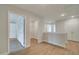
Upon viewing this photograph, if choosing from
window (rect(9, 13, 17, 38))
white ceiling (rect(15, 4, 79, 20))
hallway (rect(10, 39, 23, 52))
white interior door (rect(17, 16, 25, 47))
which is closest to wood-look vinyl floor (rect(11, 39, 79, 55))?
hallway (rect(10, 39, 23, 52))

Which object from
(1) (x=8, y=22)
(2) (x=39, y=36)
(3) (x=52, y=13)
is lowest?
(2) (x=39, y=36)

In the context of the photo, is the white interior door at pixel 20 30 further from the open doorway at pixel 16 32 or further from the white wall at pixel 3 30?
the white wall at pixel 3 30

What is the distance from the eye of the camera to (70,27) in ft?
7.47

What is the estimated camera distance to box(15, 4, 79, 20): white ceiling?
2189mm

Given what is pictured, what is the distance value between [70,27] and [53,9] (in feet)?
1.78

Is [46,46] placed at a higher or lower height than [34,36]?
lower

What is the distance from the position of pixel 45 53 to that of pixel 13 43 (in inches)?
28.8

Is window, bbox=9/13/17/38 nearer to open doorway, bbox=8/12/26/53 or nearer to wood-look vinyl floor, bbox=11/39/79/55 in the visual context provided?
open doorway, bbox=8/12/26/53

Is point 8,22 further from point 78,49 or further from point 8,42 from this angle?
point 78,49

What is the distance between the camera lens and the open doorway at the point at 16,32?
2.22 metres

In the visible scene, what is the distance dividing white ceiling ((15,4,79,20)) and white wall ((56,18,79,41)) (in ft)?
0.42

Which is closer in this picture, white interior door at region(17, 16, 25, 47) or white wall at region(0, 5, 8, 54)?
white wall at region(0, 5, 8, 54)
